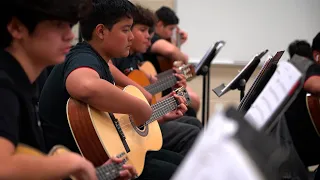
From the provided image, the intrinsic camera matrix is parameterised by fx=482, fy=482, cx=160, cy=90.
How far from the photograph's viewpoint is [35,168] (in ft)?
3.56

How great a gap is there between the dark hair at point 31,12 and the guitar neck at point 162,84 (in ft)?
5.28

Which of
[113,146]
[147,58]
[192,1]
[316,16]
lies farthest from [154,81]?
[316,16]

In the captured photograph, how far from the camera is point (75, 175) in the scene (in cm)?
117

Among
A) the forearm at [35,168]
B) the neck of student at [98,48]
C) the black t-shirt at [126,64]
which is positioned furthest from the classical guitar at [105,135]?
the black t-shirt at [126,64]

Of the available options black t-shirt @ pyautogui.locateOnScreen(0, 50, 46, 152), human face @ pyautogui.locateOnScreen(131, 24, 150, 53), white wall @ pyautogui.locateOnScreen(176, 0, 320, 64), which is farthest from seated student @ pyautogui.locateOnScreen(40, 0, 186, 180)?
white wall @ pyautogui.locateOnScreen(176, 0, 320, 64)

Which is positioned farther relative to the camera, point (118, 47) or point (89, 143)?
point (118, 47)

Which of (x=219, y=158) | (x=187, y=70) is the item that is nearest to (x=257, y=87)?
(x=219, y=158)

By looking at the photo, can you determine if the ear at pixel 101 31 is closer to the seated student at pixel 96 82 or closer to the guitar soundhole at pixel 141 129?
the seated student at pixel 96 82

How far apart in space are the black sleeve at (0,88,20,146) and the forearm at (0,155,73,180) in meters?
0.05

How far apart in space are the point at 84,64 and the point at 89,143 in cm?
27

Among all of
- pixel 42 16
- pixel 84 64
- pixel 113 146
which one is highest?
pixel 42 16

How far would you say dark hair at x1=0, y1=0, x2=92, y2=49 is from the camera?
111 centimetres

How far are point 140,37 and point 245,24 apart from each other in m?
1.87

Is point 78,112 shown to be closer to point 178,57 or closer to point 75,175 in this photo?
point 75,175
